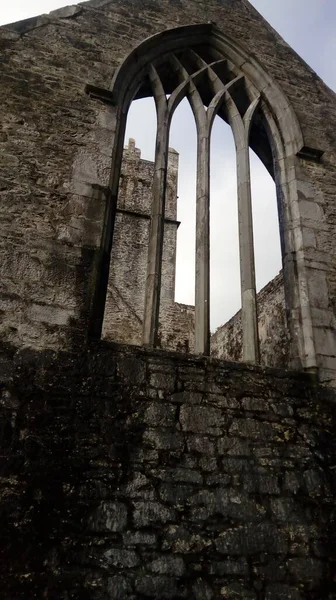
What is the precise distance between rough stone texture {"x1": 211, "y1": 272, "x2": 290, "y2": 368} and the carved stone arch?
1554 millimetres

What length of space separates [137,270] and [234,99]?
1129cm

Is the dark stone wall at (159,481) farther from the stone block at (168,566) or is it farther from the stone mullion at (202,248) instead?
the stone mullion at (202,248)

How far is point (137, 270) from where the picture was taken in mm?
16641

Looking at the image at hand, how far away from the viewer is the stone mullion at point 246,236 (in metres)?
3.98

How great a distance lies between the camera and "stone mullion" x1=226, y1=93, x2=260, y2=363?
3982mm

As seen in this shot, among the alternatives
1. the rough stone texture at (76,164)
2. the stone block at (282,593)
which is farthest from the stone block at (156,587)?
the rough stone texture at (76,164)

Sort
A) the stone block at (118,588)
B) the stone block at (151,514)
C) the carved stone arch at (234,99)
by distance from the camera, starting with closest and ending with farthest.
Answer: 1. the stone block at (118,588)
2. the stone block at (151,514)
3. the carved stone arch at (234,99)

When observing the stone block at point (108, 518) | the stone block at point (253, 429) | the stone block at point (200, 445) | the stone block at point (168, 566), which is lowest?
the stone block at point (168, 566)

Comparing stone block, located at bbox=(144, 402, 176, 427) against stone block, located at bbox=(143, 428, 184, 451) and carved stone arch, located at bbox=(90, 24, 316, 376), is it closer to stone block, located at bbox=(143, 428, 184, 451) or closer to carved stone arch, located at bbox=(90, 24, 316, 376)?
stone block, located at bbox=(143, 428, 184, 451)

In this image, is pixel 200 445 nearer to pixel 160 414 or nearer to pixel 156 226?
pixel 160 414

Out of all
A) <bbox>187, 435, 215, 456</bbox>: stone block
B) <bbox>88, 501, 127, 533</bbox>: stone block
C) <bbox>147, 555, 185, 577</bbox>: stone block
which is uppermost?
<bbox>187, 435, 215, 456</bbox>: stone block

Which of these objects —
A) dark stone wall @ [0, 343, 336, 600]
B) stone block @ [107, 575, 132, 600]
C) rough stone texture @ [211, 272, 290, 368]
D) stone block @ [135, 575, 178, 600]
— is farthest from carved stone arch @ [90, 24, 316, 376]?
stone block @ [107, 575, 132, 600]

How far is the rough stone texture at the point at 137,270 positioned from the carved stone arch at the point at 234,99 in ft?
30.3

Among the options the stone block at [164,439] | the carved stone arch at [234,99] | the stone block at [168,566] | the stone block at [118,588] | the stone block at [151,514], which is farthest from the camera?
the carved stone arch at [234,99]
